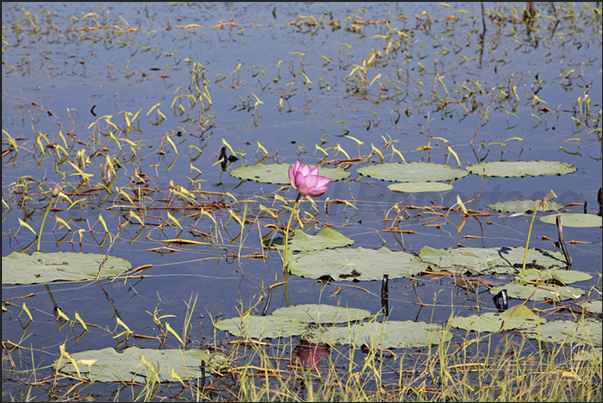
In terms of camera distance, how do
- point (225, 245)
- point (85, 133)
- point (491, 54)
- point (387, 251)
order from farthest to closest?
point (491, 54) < point (85, 133) < point (225, 245) < point (387, 251)

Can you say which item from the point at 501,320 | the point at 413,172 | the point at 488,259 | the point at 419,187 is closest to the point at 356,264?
the point at 488,259

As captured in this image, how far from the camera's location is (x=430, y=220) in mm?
3723

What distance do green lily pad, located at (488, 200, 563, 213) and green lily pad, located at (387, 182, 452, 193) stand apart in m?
0.31

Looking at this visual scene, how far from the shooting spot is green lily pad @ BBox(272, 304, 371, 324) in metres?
2.56

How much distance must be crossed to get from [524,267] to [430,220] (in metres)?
0.82

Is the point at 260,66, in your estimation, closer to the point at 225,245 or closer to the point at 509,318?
the point at 225,245

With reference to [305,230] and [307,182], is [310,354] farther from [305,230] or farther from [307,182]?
[305,230]

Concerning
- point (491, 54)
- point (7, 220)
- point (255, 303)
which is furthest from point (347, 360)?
point (491, 54)

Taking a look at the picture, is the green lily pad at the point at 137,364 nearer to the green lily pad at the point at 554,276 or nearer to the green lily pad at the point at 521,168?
the green lily pad at the point at 554,276

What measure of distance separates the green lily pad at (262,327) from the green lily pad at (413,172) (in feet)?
5.80

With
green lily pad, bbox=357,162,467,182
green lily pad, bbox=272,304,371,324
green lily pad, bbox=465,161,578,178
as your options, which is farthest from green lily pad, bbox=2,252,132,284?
green lily pad, bbox=465,161,578,178

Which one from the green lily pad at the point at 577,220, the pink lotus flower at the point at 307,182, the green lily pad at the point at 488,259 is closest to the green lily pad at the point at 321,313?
the pink lotus flower at the point at 307,182

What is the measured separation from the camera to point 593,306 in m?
2.68

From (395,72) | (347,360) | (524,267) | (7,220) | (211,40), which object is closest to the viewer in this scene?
(347,360)
